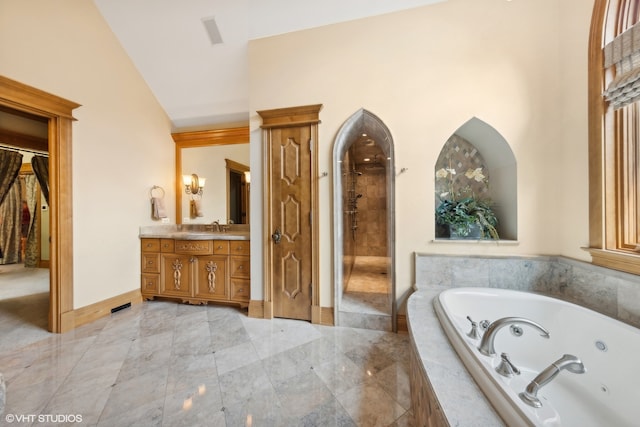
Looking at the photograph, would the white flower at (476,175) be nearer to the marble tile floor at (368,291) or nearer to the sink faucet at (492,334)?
the marble tile floor at (368,291)

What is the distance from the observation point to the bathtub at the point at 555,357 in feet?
2.93

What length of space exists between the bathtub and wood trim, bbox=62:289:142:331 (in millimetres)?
3364

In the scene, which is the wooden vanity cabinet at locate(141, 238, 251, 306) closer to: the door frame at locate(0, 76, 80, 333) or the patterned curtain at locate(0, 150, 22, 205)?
the door frame at locate(0, 76, 80, 333)

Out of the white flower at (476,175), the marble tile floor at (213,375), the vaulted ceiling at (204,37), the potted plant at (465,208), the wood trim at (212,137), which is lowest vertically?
the marble tile floor at (213,375)

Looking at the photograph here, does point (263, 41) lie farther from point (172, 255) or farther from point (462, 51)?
point (172, 255)

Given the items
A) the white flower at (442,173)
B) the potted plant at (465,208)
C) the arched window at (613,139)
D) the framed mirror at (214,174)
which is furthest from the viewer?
the framed mirror at (214,174)

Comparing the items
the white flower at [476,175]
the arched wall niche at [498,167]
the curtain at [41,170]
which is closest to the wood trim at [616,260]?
the arched wall niche at [498,167]

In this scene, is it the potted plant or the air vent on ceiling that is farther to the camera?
the air vent on ceiling

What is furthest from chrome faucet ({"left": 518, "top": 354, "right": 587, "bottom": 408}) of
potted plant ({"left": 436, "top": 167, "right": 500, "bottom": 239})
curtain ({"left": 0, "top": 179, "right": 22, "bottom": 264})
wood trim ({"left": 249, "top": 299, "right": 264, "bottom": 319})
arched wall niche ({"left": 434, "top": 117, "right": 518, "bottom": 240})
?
curtain ({"left": 0, "top": 179, "right": 22, "bottom": 264})

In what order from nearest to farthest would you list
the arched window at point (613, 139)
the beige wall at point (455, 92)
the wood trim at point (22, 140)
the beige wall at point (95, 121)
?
the arched window at point (613, 139) < the beige wall at point (455, 92) < the beige wall at point (95, 121) < the wood trim at point (22, 140)

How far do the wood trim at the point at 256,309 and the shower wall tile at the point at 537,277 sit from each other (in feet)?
5.39

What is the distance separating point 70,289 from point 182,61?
2.87 m

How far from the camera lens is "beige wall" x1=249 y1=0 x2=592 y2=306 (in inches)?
72.5

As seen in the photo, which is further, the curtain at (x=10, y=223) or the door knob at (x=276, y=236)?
the curtain at (x=10, y=223)
